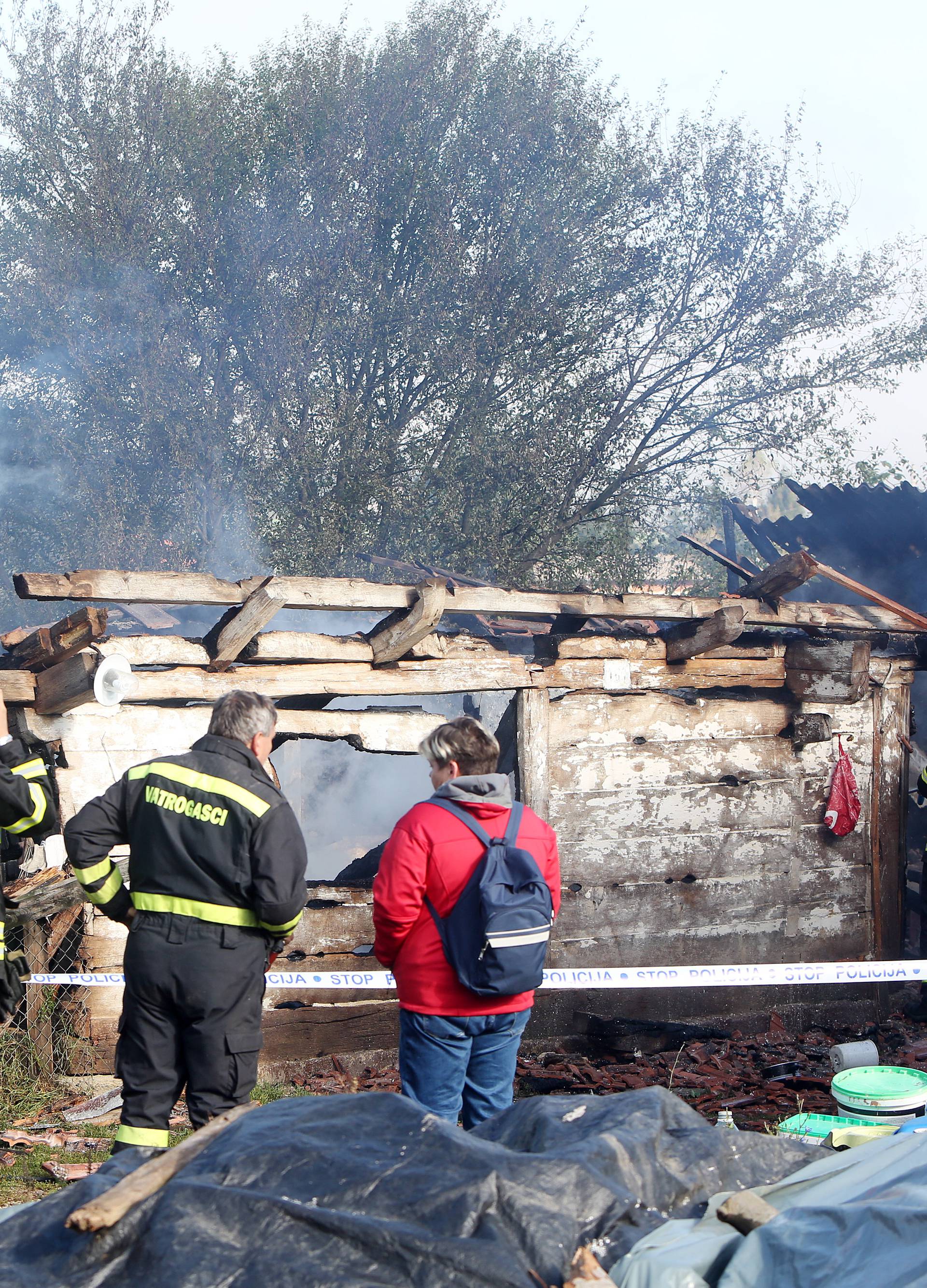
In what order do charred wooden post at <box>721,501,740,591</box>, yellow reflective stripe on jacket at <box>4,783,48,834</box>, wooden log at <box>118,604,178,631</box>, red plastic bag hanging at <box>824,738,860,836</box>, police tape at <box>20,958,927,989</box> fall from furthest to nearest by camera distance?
charred wooden post at <box>721,501,740,591</box> → wooden log at <box>118,604,178,631</box> → red plastic bag hanging at <box>824,738,860,836</box> → police tape at <box>20,958,927,989</box> → yellow reflective stripe on jacket at <box>4,783,48,834</box>

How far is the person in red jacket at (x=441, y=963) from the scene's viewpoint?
3.74 metres

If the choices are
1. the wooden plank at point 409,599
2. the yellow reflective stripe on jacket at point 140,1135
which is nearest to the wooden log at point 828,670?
the wooden plank at point 409,599

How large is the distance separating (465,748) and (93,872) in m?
1.56

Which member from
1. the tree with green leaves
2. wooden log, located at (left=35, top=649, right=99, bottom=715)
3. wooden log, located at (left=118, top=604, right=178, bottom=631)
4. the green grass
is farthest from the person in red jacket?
the tree with green leaves

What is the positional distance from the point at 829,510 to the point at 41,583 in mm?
8649

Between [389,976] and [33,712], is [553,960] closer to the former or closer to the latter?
[389,976]

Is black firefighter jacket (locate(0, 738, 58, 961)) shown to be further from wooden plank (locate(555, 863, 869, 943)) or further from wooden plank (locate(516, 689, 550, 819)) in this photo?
wooden plank (locate(555, 863, 869, 943))

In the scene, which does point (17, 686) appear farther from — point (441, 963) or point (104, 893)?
point (441, 963)

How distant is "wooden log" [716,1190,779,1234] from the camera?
1.83m

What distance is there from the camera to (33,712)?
629 cm

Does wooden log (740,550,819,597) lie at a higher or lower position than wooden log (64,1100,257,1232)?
higher

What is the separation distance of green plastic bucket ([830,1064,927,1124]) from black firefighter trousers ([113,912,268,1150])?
2385 millimetres

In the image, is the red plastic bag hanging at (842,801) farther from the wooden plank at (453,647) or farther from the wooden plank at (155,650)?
the wooden plank at (155,650)

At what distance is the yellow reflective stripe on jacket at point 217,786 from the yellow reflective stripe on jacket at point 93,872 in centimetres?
46
